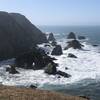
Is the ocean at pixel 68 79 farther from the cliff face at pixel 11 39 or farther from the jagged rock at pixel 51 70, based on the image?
the cliff face at pixel 11 39

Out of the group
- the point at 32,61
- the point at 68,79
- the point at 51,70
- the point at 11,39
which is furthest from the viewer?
the point at 11,39

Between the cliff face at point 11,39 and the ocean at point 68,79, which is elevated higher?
the cliff face at point 11,39

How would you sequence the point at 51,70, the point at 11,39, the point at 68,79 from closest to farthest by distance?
the point at 68,79 → the point at 51,70 → the point at 11,39

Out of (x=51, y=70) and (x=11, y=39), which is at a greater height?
(x=11, y=39)

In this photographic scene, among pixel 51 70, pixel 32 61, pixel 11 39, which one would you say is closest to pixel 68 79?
pixel 51 70

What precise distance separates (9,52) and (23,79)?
941 inches

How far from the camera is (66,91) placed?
41.6 metres

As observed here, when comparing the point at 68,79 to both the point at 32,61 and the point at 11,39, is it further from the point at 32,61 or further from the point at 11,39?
the point at 11,39

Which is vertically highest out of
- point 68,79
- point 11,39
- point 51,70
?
point 11,39

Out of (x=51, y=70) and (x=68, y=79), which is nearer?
(x=68, y=79)

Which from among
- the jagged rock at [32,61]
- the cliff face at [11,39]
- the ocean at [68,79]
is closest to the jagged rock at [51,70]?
the ocean at [68,79]

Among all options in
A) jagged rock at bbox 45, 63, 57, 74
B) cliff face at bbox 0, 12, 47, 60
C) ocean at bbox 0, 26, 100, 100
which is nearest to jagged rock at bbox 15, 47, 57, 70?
ocean at bbox 0, 26, 100, 100

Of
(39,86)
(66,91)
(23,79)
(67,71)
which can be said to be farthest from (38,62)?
(66,91)

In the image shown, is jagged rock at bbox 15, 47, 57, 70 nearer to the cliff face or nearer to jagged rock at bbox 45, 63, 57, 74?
jagged rock at bbox 45, 63, 57, 74
